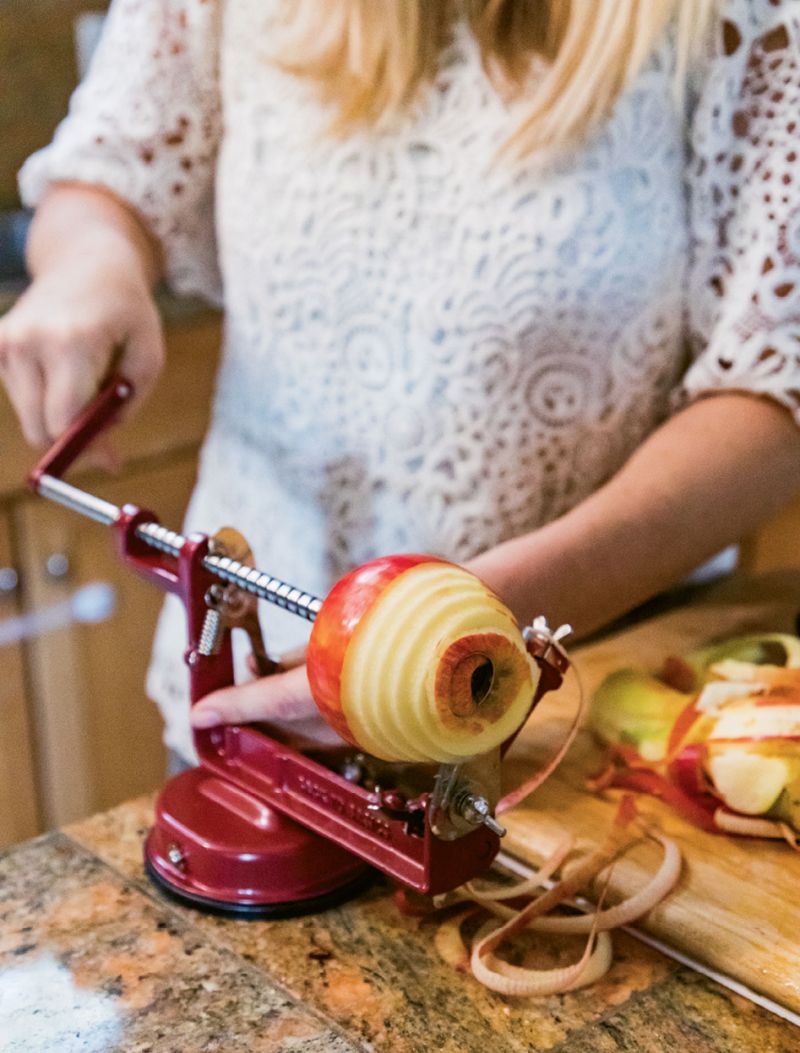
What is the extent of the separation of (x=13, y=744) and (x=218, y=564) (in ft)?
3.08

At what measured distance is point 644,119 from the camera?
82cm

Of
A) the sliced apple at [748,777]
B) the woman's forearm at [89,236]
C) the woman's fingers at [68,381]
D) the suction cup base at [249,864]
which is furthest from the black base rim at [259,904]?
the woman's forearm at [89,236]

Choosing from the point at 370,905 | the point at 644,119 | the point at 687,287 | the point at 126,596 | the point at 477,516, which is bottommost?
the point at 126,596

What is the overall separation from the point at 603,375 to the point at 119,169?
1.28 feet

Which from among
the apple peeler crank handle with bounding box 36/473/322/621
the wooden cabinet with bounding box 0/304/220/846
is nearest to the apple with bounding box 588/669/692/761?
the apple peeler crank handle with bounding box 36/473/322/621

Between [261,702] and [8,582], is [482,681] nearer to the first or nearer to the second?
[261,702]

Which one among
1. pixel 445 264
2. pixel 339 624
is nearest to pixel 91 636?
pixel 445 264

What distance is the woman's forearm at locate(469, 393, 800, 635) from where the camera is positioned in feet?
2.46

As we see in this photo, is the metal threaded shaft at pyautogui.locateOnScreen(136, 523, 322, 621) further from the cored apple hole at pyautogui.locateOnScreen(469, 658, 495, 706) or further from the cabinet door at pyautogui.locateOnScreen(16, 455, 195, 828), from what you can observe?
the cabinet door at pyautogui.locateOnScreen(16, 455, 195, 828)

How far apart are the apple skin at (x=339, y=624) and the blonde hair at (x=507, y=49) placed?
40 cm

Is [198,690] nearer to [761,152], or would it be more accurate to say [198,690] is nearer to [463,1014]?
[463,1014]

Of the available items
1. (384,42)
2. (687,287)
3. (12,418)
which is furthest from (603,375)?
(12,418)

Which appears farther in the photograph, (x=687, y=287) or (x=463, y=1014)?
(x=687, y=287)

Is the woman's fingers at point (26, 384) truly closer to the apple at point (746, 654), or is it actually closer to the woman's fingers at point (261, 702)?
the woman's fingers at point (261, 702)
